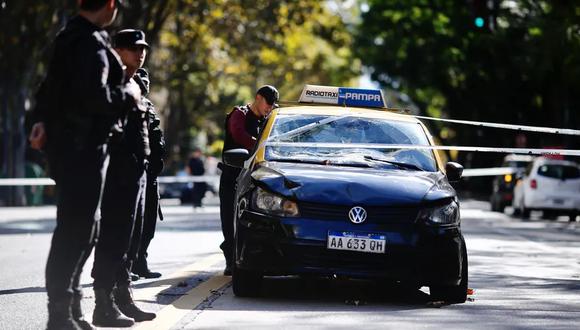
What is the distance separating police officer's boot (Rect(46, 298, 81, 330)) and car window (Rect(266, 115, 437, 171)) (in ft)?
12.4

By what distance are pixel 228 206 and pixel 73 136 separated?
198 inches

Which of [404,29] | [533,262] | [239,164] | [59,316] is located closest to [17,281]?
[239,164]

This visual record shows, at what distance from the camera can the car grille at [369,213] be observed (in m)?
9.48

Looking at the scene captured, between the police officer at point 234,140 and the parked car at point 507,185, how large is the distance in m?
21.9

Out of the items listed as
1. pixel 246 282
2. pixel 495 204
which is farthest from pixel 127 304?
pixel 495 204

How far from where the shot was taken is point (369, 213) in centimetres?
948

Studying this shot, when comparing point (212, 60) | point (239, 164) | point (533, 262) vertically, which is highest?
point (212, 60)

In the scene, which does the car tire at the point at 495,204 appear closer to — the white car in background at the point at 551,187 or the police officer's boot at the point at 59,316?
the white car in background at the point at 551,187

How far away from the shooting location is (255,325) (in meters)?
8.28

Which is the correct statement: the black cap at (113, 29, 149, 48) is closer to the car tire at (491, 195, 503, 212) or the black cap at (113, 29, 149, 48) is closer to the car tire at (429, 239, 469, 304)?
the car tire at (429, 239, 469, 304)

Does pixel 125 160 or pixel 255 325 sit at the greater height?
pixel 125 160

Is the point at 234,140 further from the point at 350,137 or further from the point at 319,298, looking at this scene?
the point at 319,298

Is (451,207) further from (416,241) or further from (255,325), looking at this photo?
(255,325)

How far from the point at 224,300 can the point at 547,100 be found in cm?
3670
